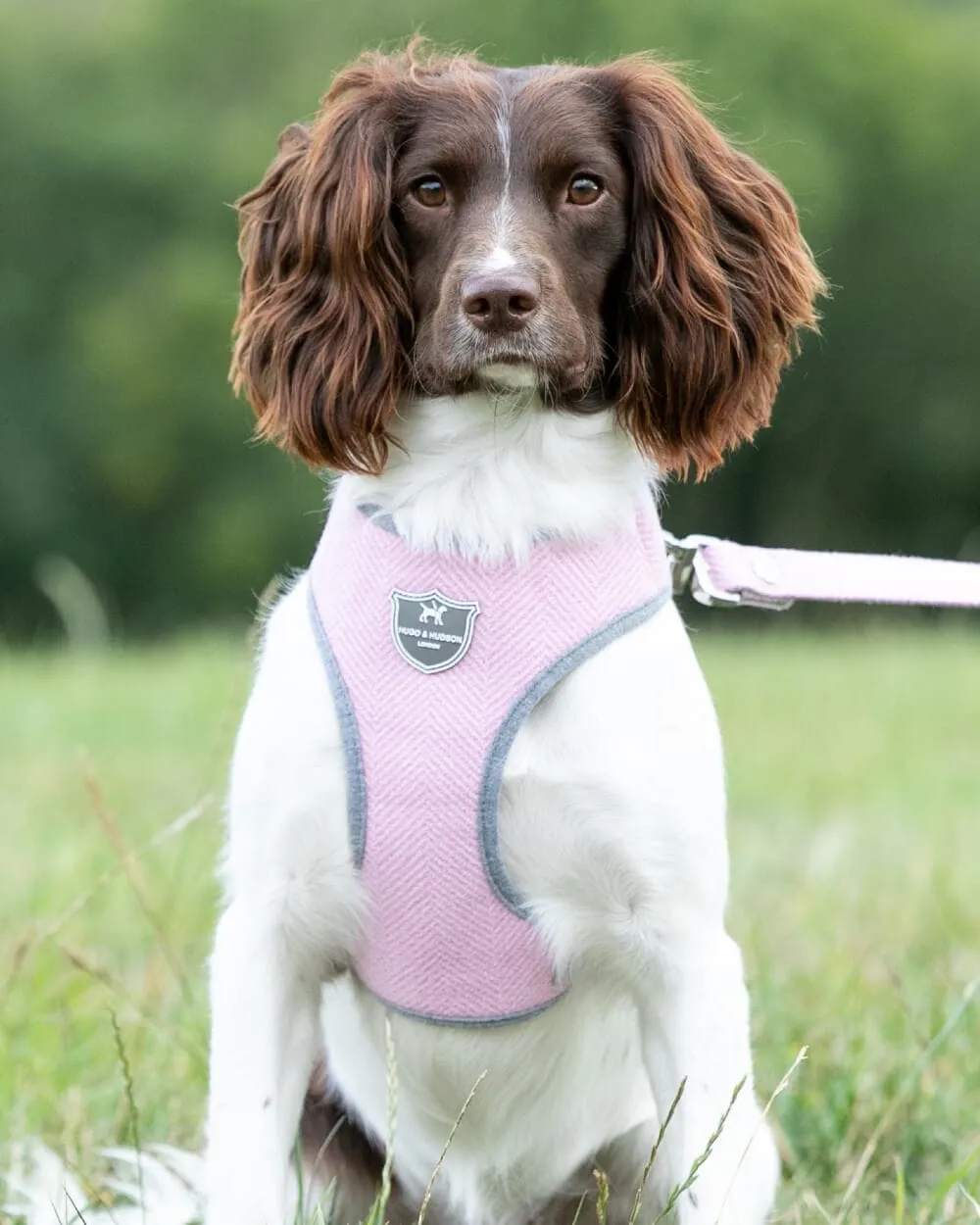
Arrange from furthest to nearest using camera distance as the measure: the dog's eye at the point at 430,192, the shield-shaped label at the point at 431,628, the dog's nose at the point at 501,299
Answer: the dog's eye at the point at 430,192, the shield-shaped label at the point at 431,628, the dog's nose at the point at 501,299

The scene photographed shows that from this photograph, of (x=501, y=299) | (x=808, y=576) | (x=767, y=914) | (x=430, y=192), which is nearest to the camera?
(x=501, y=299)

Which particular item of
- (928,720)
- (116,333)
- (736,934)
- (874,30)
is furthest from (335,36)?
(736,934)

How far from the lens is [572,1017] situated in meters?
2.82

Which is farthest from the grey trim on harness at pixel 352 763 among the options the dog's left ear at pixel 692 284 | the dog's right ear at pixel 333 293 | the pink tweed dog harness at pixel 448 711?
the dog's left ear at pixel 692 284

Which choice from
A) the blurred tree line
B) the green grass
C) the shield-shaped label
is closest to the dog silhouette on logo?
the shield-shaped label

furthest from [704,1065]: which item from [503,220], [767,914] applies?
[767,914]

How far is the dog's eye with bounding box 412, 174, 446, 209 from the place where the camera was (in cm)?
272

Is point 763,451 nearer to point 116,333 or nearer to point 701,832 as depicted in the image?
point 116,333

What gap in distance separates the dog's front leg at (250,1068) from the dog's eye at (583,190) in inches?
44.1

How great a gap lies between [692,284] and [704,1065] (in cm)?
113

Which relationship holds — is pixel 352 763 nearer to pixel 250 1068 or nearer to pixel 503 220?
pixel 250 1068

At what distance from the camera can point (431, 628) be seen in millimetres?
2629

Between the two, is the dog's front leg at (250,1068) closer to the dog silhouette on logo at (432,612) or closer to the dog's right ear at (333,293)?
the dog silhouette on logo at (432,612)

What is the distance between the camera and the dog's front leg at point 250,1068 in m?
2.60
